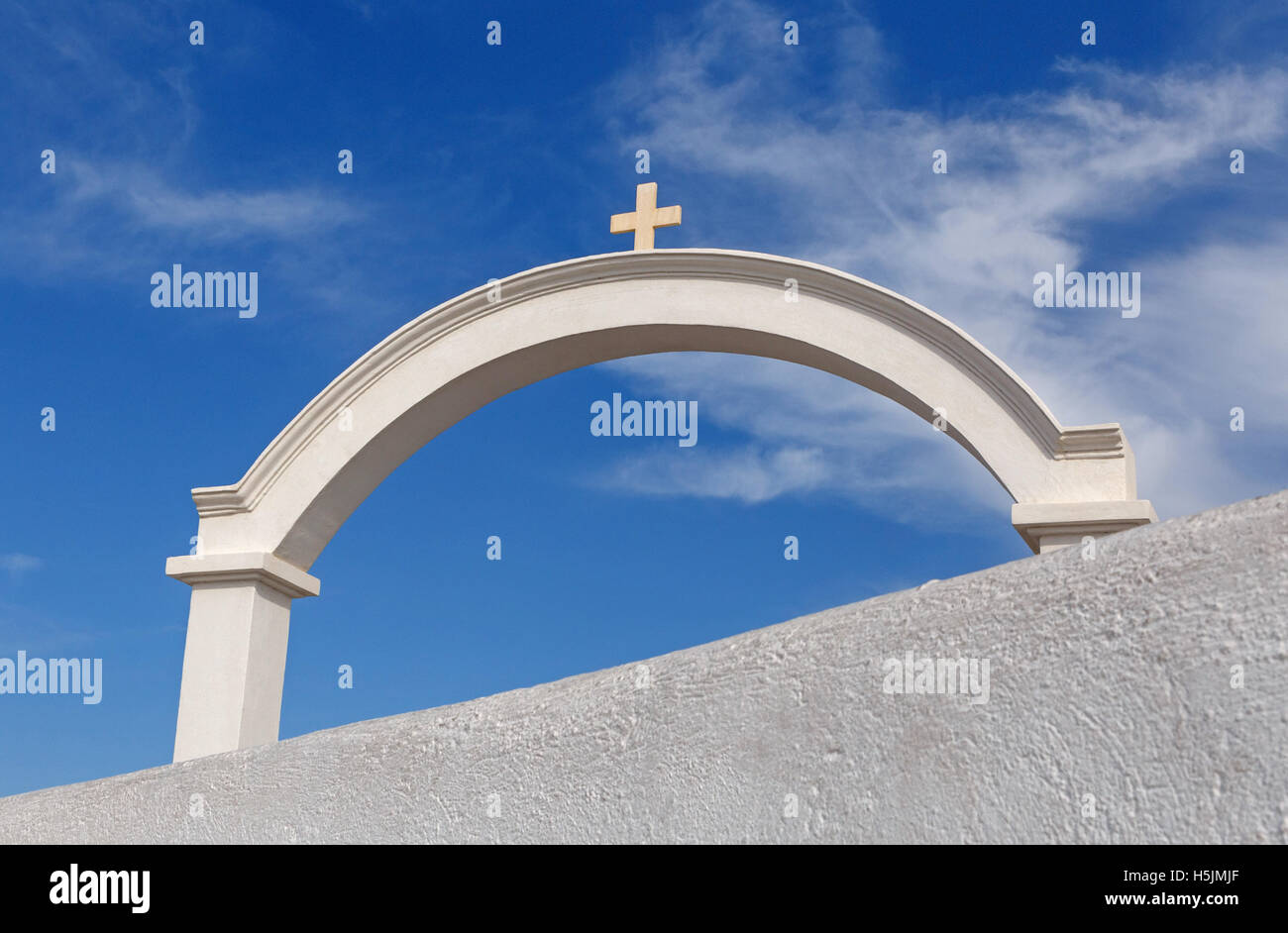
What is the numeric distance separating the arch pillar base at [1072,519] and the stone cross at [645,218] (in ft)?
9.05

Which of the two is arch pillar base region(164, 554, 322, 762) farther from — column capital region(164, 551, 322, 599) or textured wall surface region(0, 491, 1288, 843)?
textured wall surface region(0, 491, 1288, 843)

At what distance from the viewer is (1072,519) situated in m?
6.16

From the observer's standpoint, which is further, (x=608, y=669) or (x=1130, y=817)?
(x=608, y=669)

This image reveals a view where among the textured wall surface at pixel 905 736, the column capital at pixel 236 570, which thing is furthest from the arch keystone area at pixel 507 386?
the textured wall surface at pixel 905 736

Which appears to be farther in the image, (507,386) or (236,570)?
(507,386)

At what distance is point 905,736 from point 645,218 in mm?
6180

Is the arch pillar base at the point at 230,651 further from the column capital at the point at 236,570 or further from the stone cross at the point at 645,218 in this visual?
the stone cross at the point at 645,218

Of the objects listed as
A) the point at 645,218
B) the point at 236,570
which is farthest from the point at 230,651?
the point at 645,218

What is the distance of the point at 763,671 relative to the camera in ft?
6.28

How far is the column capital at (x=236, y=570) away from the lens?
7.66m

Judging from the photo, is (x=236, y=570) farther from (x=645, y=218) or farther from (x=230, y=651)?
(x=645, y=218)
